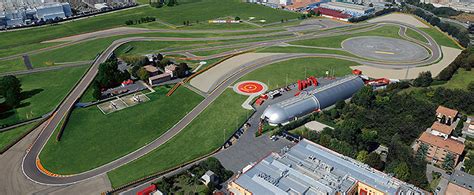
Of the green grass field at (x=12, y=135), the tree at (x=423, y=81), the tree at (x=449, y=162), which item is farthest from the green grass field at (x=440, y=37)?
the green grass field at (x=12, y=135)

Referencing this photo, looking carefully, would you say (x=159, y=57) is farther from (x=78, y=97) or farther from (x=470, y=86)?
(x=470, y=86)

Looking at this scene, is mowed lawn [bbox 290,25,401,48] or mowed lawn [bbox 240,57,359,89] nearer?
mowed lawn [bbox 240,57,359,89]

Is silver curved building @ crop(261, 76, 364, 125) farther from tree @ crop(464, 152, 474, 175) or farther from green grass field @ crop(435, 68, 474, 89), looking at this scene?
tree @ crop(464, 152, 474, 175)

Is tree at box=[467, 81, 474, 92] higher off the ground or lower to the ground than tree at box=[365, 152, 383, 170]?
higher

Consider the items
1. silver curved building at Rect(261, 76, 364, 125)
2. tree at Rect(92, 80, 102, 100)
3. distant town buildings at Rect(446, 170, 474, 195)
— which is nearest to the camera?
distant town buildings at Rect(446, 170, 474, 195)

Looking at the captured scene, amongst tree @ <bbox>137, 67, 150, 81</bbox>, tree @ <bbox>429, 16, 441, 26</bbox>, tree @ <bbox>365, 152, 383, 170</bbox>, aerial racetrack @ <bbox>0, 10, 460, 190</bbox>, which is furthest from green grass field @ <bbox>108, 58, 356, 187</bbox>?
tree @ <bbox>429, 16, 441, 26</bbox>

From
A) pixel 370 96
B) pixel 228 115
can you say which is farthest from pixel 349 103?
pixel 228 115

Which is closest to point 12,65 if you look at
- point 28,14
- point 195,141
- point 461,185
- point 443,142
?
point 28,14
